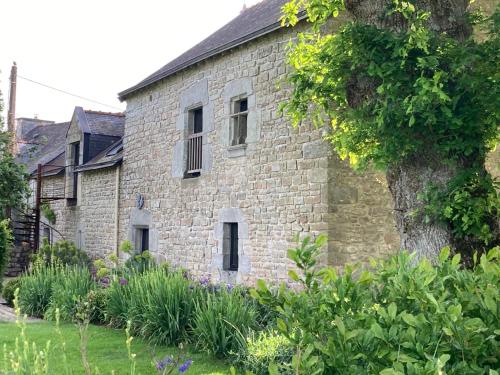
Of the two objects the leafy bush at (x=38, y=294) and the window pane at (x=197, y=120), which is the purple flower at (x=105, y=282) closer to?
the leafy bush at (x=38, y=294)

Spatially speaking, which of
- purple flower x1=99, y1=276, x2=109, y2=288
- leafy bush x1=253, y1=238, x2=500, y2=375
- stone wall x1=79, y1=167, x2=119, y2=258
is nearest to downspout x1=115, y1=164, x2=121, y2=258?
stone wall x1=79, y1=167, x2=119, y2=258

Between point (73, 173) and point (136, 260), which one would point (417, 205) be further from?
point (73, 173)

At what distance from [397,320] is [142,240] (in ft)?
41.5

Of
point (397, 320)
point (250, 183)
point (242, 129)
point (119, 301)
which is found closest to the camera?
point (397, 320)

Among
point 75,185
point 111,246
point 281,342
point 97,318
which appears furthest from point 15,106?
point 281,342

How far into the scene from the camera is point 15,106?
2298cm

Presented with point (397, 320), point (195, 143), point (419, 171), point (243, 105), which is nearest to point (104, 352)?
point (419, 171)

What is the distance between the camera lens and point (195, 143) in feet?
40.6

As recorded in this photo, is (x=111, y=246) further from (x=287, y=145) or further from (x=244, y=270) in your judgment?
(x=287, y=145)

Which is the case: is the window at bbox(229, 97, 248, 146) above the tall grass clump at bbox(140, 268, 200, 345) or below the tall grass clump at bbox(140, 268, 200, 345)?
above

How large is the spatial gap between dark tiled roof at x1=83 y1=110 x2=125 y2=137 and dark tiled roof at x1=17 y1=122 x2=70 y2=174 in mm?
2410

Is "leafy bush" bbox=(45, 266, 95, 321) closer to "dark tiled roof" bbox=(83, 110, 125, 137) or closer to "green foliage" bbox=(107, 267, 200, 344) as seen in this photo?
"green foliage" bbox=(107, 267, 200, 344)

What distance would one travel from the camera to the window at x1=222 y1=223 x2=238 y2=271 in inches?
432

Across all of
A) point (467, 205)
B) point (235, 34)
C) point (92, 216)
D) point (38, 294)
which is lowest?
point (38, 294)
